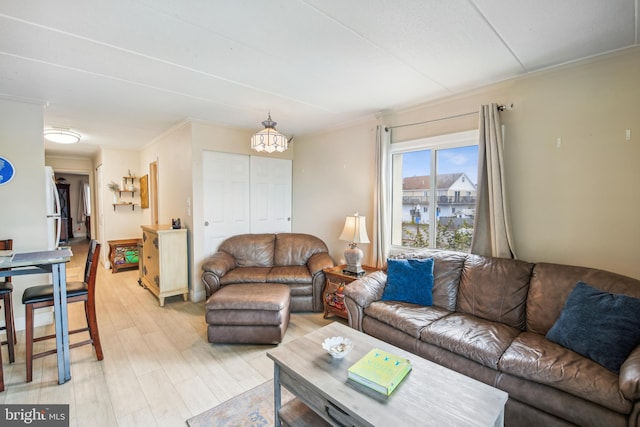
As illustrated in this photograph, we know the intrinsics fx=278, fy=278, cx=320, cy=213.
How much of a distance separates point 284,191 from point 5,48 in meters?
3.39

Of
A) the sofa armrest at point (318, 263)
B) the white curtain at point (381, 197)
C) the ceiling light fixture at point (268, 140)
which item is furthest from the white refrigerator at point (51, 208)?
→ the white curtain at point (381, 197)

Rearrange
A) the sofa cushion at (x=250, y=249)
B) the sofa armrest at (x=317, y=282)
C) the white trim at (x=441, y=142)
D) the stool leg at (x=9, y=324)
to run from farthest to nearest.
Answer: the sofa cushion at (x=250, y=249) → the sofa armrest at (x=317, y=282) → the white trim at (x=441, y=142) → the stool leg at (x=9, y=324)

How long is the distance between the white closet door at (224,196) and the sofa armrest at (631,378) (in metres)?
4.09

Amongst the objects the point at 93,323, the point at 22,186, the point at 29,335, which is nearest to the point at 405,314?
the point at 93,323

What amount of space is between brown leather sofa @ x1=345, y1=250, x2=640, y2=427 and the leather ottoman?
74cm

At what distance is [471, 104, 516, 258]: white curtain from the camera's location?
2.56m

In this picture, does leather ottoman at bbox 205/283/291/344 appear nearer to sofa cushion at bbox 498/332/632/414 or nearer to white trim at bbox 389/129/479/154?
sofa cushion at bbox 498/332/632/414

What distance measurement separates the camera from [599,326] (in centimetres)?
169

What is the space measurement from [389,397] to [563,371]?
3.51 feet

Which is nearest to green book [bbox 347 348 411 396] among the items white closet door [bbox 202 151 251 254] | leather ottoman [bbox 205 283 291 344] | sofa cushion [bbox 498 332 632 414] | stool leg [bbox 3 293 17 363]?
sofa cushion [bbox 498 332 632 414]

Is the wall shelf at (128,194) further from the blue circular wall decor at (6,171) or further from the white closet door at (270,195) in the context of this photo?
the white closet door at (270,195)

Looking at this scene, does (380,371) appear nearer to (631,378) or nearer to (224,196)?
(631,378)

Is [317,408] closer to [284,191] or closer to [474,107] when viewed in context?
[474,107]

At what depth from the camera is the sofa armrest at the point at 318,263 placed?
3557mm
